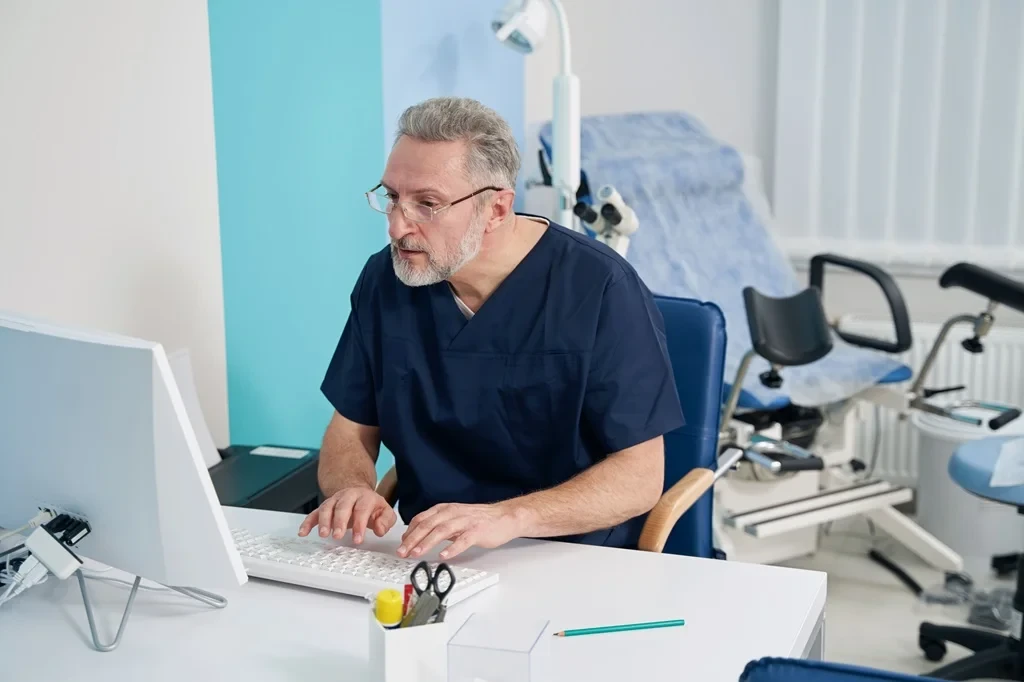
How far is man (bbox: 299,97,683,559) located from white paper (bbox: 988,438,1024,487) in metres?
0.90

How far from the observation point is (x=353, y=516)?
4.75 ft

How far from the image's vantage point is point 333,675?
1126mm

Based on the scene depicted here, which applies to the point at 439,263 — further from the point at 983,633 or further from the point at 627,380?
the point at 983,633

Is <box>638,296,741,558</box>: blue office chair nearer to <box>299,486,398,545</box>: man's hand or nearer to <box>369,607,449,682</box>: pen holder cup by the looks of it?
<box>299,486,398,545</box>: man's hand

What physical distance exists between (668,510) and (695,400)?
0.23 metres

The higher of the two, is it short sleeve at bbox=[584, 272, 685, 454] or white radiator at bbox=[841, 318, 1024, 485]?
short sleeve at bbox=[584, 272, 685, 454]

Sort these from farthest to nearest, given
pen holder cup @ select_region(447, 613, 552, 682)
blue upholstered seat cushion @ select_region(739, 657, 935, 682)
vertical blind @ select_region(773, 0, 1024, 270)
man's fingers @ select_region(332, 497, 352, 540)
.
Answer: vertical blind @ select_region(773, 0, 1024, 270) → man's fingers @ select_region(332, 497, 352, 540) → pen holder cup @ select_region(447, 613, 552, 682) → blue upholstered seat cushion @ select_region(739, 657, 935, 682)

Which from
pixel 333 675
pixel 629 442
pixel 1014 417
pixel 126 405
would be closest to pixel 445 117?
pixel 629 442

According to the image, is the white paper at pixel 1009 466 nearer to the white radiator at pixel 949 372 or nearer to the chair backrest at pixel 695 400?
the chair backrest at pixel 695 400

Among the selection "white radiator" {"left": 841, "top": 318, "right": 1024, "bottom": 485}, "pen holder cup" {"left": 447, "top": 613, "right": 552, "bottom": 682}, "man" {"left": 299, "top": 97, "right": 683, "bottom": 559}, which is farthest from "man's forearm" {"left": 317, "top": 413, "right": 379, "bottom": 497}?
"white radiator" {"left": 841, "top": 318, "right": 1024, "bottom": 485}

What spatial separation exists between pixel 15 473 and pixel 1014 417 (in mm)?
2325

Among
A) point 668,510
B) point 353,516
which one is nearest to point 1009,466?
point 668,510

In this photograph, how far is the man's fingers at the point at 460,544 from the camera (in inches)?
52.4

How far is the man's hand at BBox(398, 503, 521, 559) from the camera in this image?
133cm
